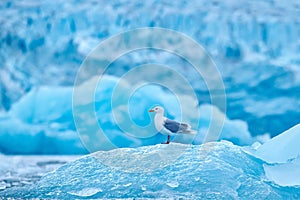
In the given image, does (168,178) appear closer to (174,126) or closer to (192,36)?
(174,126)

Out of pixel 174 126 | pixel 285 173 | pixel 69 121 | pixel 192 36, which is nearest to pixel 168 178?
pixel 174 126

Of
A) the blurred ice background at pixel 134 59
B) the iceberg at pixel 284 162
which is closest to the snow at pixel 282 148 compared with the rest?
the iceberg at pixel 284 162

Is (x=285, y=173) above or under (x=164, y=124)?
under

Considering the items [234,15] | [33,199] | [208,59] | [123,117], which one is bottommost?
[33,199]

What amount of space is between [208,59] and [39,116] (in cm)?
142

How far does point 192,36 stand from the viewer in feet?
14.2

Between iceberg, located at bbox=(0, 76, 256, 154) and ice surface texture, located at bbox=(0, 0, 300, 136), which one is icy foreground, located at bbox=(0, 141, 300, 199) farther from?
ice surface texture, located at bbox=(0, 0, 300, 136)

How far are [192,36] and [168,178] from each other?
3.92 feet

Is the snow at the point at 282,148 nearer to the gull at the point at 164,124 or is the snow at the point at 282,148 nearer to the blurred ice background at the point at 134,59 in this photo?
the blurred ice background at the point at 134,59

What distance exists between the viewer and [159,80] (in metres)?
4.27

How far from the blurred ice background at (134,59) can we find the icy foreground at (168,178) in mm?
264

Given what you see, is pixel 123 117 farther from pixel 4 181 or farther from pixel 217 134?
pixel 4 181

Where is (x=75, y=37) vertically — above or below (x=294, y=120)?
above

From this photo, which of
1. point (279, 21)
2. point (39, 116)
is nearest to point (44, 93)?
point (39, 116)
